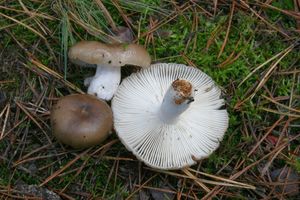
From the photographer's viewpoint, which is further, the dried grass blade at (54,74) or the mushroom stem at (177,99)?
the dried grass blade at (54,74)

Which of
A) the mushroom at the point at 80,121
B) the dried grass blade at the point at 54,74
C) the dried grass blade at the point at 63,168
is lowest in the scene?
the dried grass blade at the point at 63,168

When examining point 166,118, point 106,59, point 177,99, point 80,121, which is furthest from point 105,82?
point 177,99

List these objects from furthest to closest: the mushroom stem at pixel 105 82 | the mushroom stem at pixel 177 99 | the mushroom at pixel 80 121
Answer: the mushroom stem at pixel 105 82
the mushroom at pixel 80 121
the mushroom stem at pixel 177 99

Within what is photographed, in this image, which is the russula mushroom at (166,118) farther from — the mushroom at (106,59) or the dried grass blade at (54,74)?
the dried grass blade at (54,74)

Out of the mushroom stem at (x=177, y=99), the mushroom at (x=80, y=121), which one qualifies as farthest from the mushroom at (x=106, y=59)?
the mushroom stem at (x=177, y=99)

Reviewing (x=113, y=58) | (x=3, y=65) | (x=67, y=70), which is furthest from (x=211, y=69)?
(x=3, y=65)

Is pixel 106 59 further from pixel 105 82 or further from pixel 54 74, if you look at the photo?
pixel 54 74
